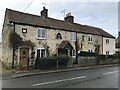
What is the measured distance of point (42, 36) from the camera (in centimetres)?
2638

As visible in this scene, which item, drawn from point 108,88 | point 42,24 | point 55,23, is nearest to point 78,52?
point 55,23

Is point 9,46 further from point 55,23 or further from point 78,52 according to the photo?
point 78,52

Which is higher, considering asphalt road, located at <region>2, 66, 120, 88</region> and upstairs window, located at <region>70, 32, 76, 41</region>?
upstairs window, located at <region>70, 32, 76, 41</region>

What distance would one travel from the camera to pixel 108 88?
405 inches

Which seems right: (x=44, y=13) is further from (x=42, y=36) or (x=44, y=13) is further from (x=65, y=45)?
(x=65, y=45)

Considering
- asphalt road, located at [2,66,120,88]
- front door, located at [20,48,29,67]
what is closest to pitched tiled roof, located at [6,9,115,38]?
front door, located at [20,48,29,67]

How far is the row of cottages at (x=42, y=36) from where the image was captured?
935 inches

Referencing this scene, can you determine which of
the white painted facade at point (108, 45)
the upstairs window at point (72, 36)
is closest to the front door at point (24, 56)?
Result: the upstairs window at point (72, 36)

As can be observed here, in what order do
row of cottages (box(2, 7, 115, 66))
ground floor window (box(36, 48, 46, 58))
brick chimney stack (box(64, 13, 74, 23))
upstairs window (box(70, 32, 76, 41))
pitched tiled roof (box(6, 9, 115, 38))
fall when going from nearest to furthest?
1. row of cottages (box(2, 7, 115, 66))
2. pitched tiled roof (box(6, 9, 115, 38))
3. ground floor window (box(36, 48, 46, 58))
4. upstairs window (box(70, 32, 76, 41))
5. brick chimney stack (box(64, 13, 74, 23))

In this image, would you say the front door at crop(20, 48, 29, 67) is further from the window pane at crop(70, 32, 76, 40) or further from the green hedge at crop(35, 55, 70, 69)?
the window pane at crop(70, 32, 76, 40)

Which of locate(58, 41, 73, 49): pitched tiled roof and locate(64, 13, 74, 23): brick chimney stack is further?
locate(64, 13, 74, 23): brick chimney stack

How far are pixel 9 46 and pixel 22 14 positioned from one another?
579 cm

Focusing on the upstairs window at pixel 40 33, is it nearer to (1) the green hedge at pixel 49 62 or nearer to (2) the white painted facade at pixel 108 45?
(1) the green hedge at pixel 49 62

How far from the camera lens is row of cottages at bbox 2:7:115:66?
935 inches
